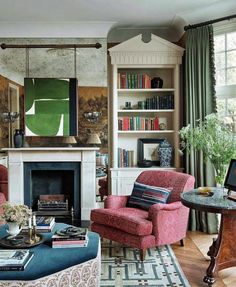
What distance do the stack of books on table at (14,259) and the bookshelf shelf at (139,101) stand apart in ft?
9.12

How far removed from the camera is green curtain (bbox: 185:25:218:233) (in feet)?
15.4

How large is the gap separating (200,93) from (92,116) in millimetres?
1602

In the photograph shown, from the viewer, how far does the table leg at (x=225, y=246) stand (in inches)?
125

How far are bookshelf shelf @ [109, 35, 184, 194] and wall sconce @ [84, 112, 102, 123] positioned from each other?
0.78ft

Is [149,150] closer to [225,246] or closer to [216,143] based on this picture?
Result: [216,143]

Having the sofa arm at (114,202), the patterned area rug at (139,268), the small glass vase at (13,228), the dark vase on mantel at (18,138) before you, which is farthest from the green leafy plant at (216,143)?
the dark vase on mantel at (18,138)

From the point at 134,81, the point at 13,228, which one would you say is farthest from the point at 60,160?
the point at 13,228

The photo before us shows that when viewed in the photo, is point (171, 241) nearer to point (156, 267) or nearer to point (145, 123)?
point (156, 267)

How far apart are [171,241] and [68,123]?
2372 millimetres

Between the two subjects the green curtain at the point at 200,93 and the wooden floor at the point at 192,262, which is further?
the green curtain at the point at 200,93

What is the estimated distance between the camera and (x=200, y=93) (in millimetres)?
4770

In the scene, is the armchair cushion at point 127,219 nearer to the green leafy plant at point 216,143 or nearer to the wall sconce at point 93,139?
the green leafy plant at point 216,143

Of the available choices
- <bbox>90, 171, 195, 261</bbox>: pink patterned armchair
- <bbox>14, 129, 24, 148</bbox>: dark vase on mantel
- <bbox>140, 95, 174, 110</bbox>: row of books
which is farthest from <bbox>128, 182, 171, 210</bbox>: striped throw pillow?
<bbox>14, 129, 24, 148</bbox>: dark vase on mantel

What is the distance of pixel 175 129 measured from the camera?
17.4 feet
